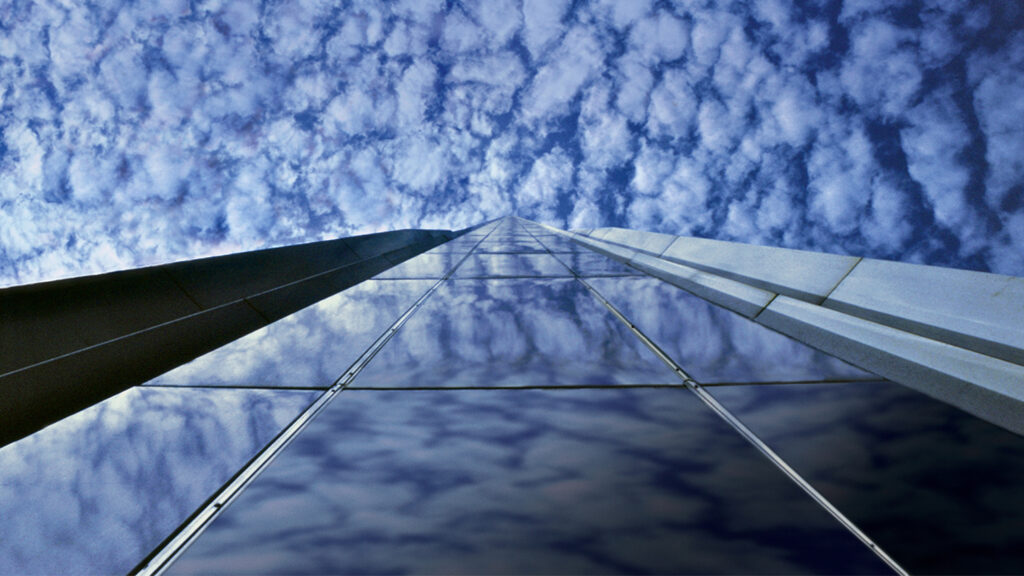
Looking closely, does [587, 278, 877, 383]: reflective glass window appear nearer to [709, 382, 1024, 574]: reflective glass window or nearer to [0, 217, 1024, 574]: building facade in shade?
[0, 217, 1024, 574]: building facade in shade

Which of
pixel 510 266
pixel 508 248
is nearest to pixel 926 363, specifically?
pixel 510 266

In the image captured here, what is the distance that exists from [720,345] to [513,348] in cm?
149

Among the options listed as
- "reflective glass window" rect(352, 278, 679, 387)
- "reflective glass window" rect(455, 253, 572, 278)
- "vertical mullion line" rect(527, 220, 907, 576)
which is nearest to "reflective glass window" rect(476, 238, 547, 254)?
"reflective glass window" rect(455, 253, 572, 278)

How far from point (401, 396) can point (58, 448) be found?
1516 mm

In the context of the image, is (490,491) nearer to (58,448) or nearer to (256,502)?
(256,502)

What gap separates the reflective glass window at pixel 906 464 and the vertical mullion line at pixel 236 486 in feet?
6.95

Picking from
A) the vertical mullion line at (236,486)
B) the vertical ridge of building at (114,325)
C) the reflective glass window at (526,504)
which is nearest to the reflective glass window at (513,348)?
the vertical mullion line at (236,486)

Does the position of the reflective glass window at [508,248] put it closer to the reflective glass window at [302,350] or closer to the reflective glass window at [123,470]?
the reflective glass window at [302,350]

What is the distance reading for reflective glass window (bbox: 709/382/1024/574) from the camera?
1410 millimetres

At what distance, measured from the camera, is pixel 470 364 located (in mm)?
3125

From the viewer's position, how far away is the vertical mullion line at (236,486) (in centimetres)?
146

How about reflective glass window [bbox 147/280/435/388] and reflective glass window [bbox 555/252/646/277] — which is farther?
reflective glass window [bbox 555/252/646/277]

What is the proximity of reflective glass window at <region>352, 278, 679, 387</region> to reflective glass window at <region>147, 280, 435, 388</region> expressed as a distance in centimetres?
24

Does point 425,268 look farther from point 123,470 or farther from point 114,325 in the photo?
point 123,470
